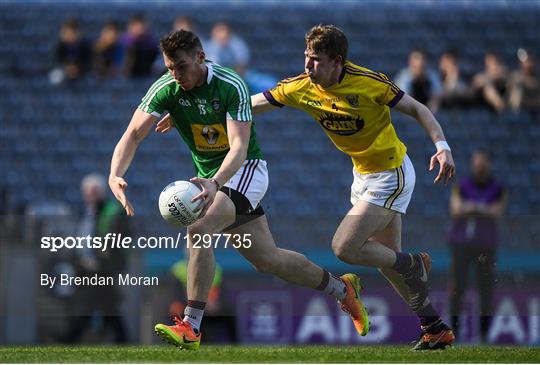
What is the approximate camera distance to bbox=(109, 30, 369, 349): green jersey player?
8070 millimetres

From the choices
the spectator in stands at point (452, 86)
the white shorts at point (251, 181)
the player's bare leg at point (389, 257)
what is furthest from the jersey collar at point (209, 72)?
the spectator in stands at point (452, 86)

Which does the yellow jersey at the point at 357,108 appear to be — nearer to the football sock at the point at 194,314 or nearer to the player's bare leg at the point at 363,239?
the player's bare leg at the point at 363,239

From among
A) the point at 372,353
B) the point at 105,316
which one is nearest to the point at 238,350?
the point at 372,353

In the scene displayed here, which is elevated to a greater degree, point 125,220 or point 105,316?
point 125,220

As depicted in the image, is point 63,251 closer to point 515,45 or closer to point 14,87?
point 14,87

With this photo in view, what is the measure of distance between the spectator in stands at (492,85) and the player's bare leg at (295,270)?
958cm

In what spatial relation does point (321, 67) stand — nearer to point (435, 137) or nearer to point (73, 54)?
point (435, 137)

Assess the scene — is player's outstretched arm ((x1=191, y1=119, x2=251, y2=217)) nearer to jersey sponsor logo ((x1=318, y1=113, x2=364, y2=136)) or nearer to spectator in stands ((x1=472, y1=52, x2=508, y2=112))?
jersey sponsor logo ((x1=318, y1=113, x2=364, y2=136))

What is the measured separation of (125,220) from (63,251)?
0.57 metres

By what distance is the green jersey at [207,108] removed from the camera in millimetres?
8234

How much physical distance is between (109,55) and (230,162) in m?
10.8

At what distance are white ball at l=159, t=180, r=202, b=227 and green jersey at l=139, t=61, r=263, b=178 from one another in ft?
1.57

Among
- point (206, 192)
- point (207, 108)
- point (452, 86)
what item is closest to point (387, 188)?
point (207, 108)

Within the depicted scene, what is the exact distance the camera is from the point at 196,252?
820 cm
